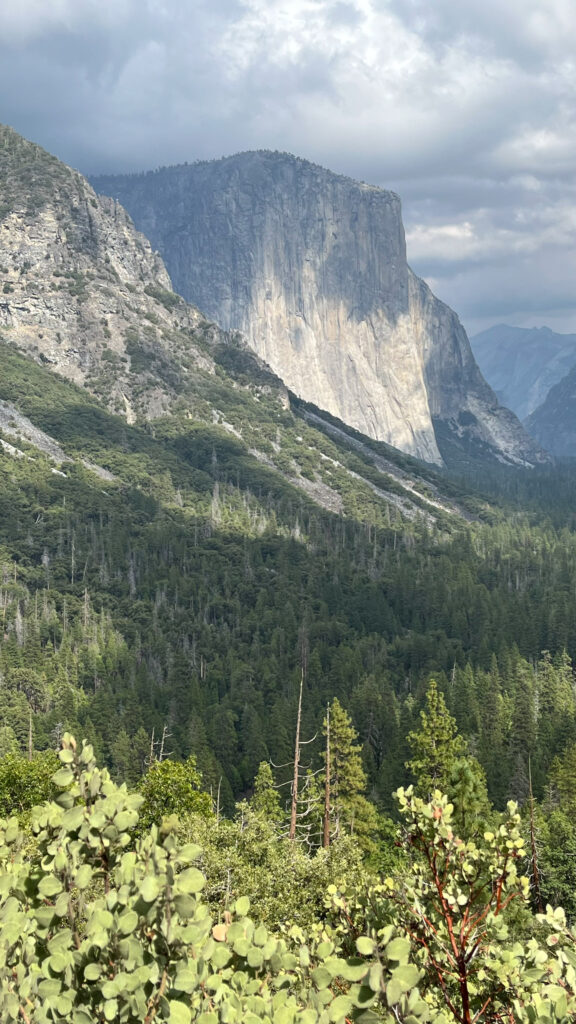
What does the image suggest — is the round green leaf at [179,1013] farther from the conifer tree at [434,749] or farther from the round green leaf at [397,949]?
the conifer tree at [434,749]

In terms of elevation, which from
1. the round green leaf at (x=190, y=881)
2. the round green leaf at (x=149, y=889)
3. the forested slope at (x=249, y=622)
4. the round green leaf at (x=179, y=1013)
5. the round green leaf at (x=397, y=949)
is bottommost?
the forested slope at (x=249, y=622)

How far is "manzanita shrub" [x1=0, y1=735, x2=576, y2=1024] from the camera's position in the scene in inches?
212

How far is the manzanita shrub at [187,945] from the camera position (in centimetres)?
539

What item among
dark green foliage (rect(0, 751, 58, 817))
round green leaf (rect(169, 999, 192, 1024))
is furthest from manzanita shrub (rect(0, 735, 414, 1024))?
dark green foliage (rect(0, 751, 58, 817))

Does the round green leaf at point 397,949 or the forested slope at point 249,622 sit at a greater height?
the round green leaf at point 397,949

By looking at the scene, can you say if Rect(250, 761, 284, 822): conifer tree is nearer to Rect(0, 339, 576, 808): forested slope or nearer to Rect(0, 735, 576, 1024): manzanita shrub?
Rect(0, 339, 576, 808): forested slope

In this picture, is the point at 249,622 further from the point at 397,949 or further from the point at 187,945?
the point at 397,949

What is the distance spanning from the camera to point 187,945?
5801 millimetres

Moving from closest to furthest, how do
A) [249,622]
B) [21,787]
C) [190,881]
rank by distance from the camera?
[190,881] → [21,787] → [249,622]

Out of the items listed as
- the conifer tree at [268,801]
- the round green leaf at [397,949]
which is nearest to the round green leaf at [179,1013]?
the round green leaf at [397,949]

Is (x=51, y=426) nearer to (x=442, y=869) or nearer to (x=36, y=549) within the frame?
(x=36, y=549)

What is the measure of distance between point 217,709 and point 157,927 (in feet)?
267

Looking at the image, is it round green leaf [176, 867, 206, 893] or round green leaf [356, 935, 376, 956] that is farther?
round green leaf [176, 867, 206, 893]

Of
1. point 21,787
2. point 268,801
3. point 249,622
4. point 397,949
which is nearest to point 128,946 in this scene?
point 397,949
